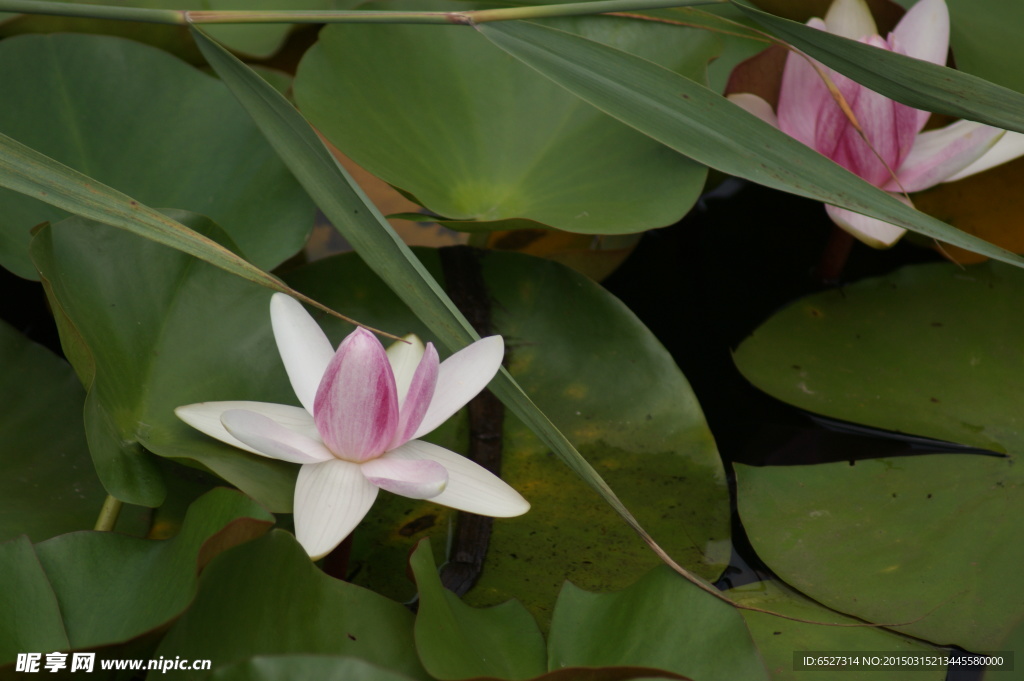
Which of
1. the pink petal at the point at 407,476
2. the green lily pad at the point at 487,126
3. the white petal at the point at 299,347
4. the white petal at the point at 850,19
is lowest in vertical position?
the pink petal at the point at 407,476

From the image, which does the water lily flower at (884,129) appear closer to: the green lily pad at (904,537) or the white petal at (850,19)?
the white petal at (850,19)

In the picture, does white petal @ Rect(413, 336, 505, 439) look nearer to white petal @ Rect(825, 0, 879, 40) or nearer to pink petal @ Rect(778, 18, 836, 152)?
pink petal @ Rect(778, 18, 836, 152)

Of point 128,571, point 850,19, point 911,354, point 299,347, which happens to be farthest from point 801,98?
point 128,571

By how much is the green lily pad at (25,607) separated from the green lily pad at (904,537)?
30.7 inches

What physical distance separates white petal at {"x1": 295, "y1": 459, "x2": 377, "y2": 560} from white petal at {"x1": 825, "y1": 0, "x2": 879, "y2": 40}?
1.04m

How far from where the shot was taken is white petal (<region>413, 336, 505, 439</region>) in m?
0.79

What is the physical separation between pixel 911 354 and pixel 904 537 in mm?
323

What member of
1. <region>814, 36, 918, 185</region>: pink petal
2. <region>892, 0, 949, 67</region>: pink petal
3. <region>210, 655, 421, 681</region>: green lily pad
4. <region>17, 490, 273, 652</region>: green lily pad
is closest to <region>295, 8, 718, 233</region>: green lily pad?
<region>814, 36, 918, 185</region>: pink petal

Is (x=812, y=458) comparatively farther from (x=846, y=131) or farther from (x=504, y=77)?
(x=504, y=77)

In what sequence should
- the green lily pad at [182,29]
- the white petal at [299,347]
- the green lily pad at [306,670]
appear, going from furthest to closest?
the green lily pad at [182,29] < the white petal at [299,347] < the green lily pad at [306,670]

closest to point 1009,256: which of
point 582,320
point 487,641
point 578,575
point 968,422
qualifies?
point 968,422

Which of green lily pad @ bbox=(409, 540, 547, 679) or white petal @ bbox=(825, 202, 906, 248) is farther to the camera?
white petal @ bbox=(825, 202, 906, 248)

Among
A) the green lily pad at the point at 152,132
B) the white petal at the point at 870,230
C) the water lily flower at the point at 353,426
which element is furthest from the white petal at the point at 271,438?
the white petal at the point at 870,230

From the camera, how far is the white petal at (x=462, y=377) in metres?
0.79
